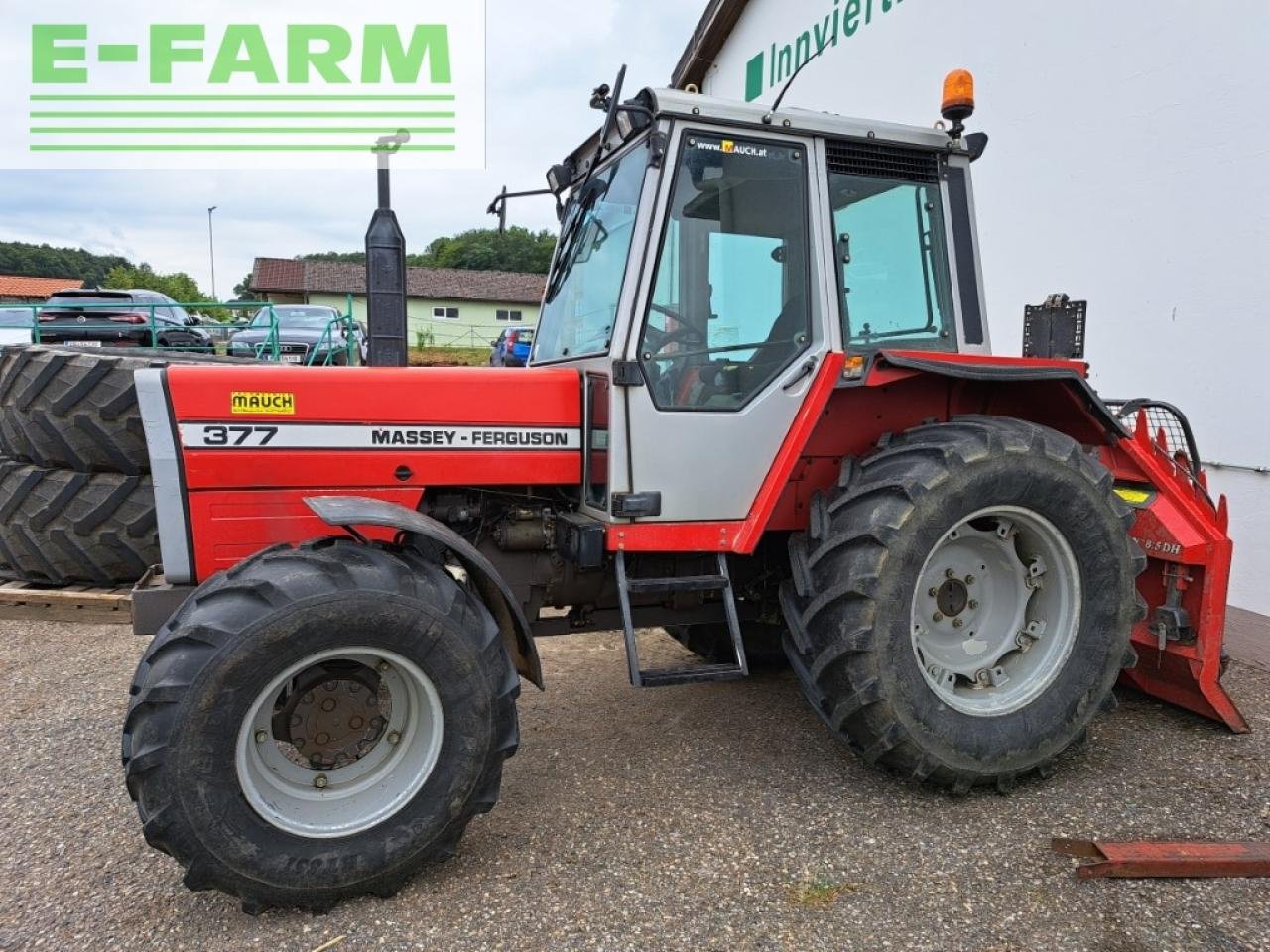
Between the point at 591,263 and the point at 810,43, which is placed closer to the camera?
the point at 591,263

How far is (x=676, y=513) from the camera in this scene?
116 inches

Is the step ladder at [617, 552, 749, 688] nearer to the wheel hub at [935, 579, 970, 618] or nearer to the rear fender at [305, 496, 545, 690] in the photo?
the rear fender at [305, 496, 545, 690]

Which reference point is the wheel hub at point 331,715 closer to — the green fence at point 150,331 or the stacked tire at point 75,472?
the stacked tire at point 75,472

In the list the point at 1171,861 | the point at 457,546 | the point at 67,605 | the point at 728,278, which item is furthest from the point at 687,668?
the point at 67,605

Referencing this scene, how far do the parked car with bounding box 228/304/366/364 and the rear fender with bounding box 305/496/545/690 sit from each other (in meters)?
9.57

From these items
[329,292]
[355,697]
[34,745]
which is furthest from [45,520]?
[329,292]

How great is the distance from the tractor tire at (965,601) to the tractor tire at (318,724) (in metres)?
1.12

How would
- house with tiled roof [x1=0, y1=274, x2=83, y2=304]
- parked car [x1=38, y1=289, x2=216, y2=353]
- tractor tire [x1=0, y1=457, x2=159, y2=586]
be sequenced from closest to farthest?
tractor tire [x1=0, y1=457, x2=159, y2=586] < parked car [x1=38, y1=289, x2=216, y2=353] < house with tiled roof [x1=0, y1=274, x2=83, y2=304]

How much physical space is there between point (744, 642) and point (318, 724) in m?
2.07

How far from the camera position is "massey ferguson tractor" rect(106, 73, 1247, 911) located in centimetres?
239

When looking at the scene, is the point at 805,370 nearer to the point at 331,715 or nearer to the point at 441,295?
the point at 331,715

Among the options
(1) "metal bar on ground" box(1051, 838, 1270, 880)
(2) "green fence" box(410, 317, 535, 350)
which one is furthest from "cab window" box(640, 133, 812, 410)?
(2) "green fence" box(410, 317, 535, 350)

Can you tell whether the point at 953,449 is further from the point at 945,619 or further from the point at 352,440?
the point at 352,440

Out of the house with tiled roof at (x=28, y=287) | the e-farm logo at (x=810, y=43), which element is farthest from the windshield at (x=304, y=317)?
the house with tiled roof at (x=28, y=287)
